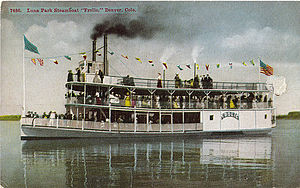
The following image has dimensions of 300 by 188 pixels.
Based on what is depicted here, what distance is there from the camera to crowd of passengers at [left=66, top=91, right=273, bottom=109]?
1661cm

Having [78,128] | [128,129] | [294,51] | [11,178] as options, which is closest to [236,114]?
[128,129]

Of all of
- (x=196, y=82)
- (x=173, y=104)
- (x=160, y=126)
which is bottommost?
(x=160, y=126)

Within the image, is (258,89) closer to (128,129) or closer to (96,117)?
(128,129)

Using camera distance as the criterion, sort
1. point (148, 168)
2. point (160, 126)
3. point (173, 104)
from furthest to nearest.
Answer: point (173, 104) < point (160, 126) < point (148, 168)

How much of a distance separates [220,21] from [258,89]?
41.7ft

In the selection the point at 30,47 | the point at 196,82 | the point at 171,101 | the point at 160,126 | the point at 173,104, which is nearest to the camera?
the point at 30,47

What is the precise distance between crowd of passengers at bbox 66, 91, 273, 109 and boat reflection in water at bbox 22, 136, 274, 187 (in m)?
3.84

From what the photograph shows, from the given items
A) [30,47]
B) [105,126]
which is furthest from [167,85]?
[30,47]

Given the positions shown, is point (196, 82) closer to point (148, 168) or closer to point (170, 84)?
point (170, 84)

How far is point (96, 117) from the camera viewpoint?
17.3 m

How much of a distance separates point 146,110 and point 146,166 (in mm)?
8426

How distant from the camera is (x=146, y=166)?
944cm

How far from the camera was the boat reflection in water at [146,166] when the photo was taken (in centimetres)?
754

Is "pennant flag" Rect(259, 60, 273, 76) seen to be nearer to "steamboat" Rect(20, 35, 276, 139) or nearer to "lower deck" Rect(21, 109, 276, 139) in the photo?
"steamboat" Rect(20, 35, 276, 139)
